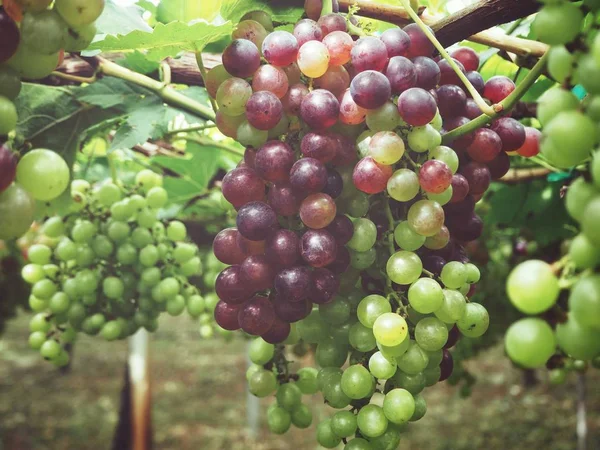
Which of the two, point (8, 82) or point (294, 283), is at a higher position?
point (8, 82)

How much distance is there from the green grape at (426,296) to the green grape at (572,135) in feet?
0.81

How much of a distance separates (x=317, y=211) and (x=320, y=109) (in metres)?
0.12

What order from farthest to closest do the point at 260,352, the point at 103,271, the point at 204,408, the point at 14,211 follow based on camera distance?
1. the point at 204,408
2. the point at 103,271
3. the point at 260,352
4. the point at 14,211

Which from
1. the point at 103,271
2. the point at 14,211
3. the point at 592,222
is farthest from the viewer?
the point at 103,271

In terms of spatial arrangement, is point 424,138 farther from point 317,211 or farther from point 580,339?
point 580,339

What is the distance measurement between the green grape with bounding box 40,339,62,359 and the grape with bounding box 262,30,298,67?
0.92 metres

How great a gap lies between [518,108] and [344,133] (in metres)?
0.23

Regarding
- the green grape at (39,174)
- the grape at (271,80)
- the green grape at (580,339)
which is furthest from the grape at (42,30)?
the green grape at (580,339)

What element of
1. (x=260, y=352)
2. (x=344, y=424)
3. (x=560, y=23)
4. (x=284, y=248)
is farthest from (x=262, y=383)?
(x=560, y=23)

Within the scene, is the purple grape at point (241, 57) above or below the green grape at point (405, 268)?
above

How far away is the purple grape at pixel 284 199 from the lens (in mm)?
625

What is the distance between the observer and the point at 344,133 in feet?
2.20

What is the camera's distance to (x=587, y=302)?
1.15ft

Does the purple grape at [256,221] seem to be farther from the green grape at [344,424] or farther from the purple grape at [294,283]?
the green grape at [344,424]
